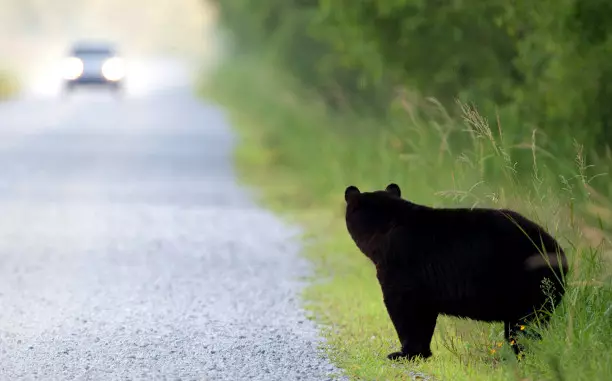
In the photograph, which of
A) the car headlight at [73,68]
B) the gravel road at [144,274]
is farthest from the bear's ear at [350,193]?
the car headlight at [73,68]

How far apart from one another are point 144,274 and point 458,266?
440 centimetres

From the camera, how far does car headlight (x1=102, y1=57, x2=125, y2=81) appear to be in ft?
150

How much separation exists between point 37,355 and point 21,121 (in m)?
24.9

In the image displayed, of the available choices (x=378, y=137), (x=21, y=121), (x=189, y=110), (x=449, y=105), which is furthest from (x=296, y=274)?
(x=189, y=110)

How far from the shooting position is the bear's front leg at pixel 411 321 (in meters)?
6.62

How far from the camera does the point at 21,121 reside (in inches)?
1232

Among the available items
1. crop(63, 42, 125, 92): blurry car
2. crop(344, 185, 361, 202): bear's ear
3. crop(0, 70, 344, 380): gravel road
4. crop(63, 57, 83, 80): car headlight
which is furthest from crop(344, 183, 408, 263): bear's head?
crop(63, 57, 83, 80): car headlight

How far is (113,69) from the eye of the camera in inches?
1813

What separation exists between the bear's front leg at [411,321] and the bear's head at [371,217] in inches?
11.5

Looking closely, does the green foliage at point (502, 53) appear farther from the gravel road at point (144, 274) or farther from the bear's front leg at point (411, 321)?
the bear's front leg at point (411, 321)

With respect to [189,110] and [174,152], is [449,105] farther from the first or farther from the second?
[189,110]

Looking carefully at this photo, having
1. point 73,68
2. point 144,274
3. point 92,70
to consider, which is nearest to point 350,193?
point 144,274

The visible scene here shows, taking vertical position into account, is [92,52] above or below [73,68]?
above

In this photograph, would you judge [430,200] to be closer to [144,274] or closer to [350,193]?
[144,274]
